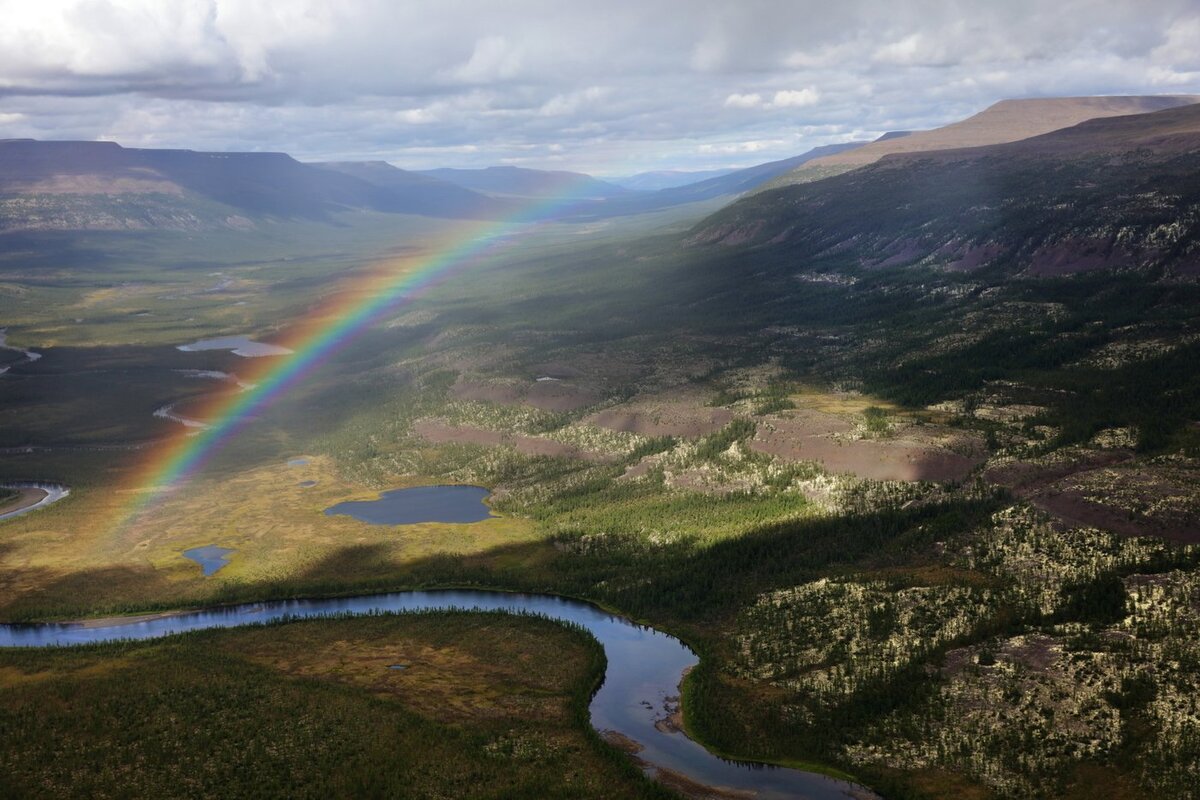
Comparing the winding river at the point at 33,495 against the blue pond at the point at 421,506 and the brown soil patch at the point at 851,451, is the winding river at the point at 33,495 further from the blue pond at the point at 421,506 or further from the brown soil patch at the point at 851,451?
the brown soil patch at the point at 851,451

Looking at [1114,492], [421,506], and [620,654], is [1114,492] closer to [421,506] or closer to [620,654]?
[620,654]

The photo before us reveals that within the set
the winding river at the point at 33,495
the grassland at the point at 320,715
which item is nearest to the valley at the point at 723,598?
the grassland at the point at 320,715

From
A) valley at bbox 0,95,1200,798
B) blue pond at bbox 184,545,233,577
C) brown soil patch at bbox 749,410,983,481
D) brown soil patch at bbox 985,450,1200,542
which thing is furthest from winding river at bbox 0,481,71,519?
brown soil patch at bbox 985,450,1200,542

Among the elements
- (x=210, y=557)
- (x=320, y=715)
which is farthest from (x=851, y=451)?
(x=210, y=557)

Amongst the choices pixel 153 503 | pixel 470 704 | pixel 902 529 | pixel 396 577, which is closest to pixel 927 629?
pixel 902 529

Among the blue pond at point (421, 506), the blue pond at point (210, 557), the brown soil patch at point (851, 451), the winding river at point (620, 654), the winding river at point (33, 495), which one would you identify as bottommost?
the winding river at point (620, 654)
